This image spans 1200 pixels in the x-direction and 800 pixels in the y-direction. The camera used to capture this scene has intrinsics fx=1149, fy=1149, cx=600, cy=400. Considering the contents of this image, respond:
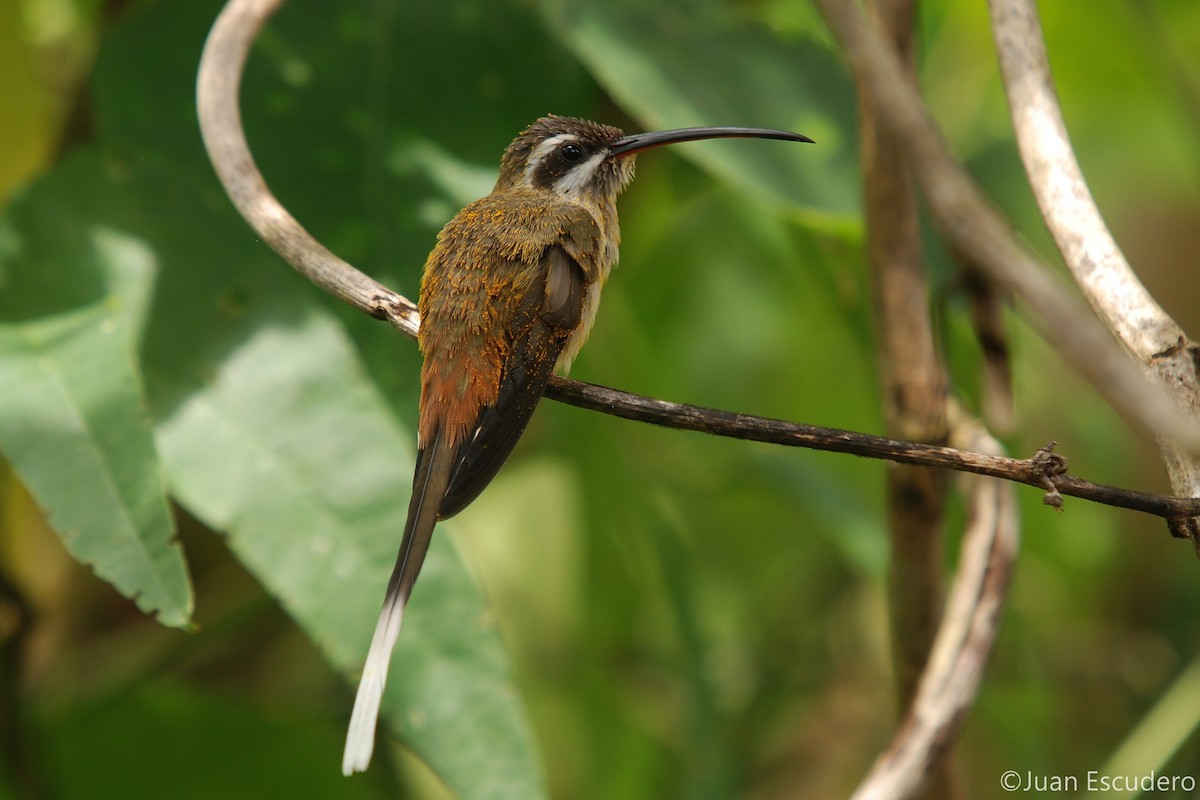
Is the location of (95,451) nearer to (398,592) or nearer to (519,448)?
(398,592)

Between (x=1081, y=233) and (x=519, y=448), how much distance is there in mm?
1831

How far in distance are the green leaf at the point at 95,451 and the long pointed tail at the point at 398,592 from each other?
0.23 meters

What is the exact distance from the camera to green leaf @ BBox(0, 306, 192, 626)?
136cm

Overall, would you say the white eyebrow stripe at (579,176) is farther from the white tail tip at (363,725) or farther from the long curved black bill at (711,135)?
the white tail tip at (363,725)

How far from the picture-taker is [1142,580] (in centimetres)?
332

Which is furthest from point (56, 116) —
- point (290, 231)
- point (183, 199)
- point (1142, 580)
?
point (1142, 580)

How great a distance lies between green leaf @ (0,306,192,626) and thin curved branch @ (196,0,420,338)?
0.88 feet

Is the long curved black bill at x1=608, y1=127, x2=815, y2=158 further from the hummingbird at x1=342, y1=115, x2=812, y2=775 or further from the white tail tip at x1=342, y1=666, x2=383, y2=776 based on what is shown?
the white tail tip at x1=342, y1=666, x2=383, y2=776

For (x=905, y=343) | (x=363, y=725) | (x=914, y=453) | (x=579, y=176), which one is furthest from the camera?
(x=579, y=176)

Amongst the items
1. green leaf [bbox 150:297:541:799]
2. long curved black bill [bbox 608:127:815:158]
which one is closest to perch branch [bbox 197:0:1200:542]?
green leaf [bbox 150:297:541:799]

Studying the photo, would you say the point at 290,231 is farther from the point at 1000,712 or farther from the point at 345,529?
the point at 1000,712

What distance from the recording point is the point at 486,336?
1.69m

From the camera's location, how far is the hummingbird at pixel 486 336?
147 cm

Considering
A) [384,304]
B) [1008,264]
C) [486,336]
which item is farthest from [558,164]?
[1008,264]
